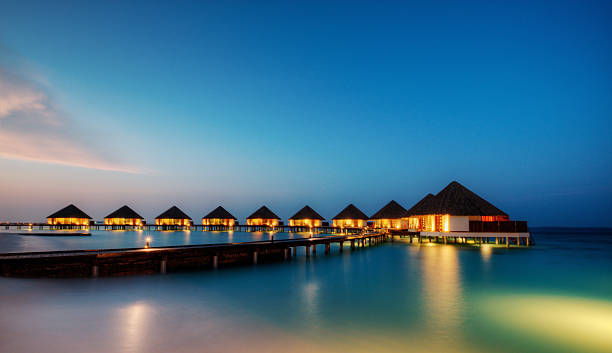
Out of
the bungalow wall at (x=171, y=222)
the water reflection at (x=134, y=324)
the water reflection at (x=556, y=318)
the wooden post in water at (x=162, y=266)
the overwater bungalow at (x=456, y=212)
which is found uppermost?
the overwater bungalow at (x=456, y=212)

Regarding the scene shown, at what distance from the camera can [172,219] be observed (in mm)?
75125

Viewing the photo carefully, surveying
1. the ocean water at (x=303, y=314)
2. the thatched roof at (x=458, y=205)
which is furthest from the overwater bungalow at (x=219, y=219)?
the ocean water at (x=303, y=314)

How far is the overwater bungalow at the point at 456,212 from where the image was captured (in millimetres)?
A: 35156

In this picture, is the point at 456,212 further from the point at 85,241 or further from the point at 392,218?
the point at 85,241

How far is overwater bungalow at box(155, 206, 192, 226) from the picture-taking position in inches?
2940

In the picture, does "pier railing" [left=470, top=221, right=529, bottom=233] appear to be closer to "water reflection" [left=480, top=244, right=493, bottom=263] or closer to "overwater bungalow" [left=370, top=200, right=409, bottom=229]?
"water reflection" [left=480, top=244, right=493, bottom=263]

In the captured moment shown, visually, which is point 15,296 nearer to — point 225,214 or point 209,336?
point 209,336

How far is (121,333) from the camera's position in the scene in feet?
27.3

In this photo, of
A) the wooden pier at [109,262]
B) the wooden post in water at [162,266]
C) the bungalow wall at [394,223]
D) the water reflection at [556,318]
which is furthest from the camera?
the bungalow wall at [394,223]

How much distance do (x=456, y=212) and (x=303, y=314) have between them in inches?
1123

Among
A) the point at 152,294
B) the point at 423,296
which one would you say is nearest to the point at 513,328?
the point at 423,296

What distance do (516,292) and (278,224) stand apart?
6223 cm

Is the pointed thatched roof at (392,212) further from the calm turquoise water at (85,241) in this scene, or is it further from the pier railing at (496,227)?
the pier railing at (496,227)

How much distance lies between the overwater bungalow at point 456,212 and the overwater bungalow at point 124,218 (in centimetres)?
5947
